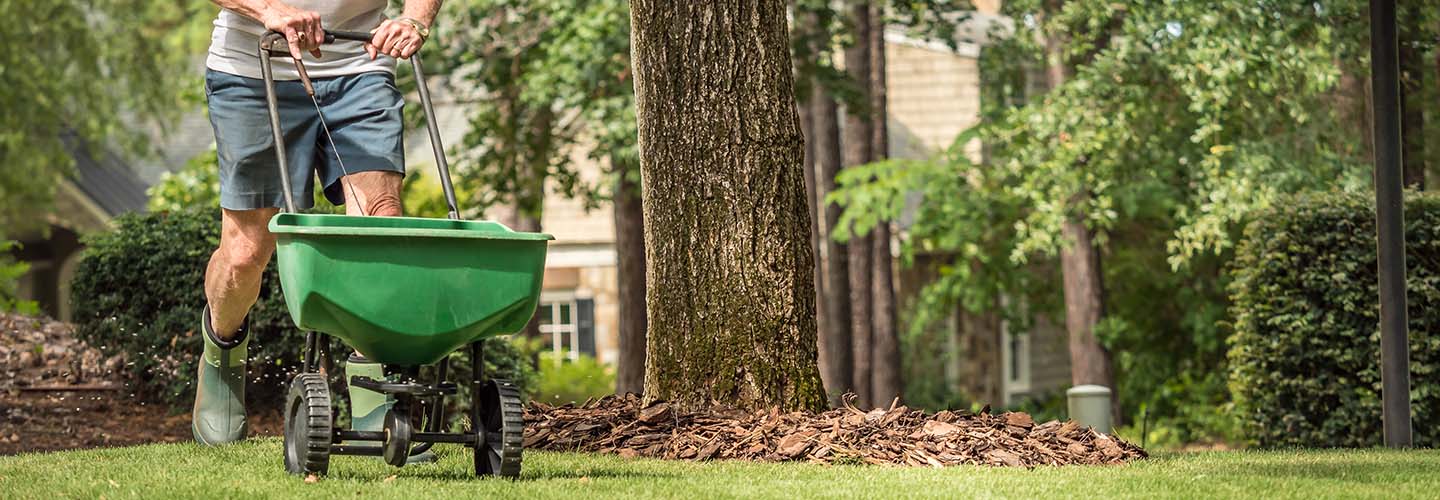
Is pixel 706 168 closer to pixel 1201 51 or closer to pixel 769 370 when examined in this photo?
pixel 769 370

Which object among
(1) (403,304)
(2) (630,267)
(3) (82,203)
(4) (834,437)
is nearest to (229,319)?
(1) (403,304)

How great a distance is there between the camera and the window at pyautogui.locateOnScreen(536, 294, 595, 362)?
73.2 feet

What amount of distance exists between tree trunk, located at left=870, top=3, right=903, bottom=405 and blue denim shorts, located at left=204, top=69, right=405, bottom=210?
45.7 feet

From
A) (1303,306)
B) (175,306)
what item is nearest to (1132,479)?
(1303,306)

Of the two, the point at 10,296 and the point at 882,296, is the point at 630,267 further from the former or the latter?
the point at 882,296

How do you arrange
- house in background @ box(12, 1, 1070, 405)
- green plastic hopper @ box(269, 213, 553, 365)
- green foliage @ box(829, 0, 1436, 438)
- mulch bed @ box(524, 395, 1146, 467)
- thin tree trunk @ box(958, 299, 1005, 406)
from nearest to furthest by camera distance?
green plastic hopper @ box(269, 213, 553, 365), mulch bed @ box(524, 395, 1146, 467), green foliage @ box(829, 0, 1436, 438), house in background @ box(12, 1, 1070, 405), thin tree trunk @ box(958, 299, 1005, 406)

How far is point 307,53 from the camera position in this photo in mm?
5066

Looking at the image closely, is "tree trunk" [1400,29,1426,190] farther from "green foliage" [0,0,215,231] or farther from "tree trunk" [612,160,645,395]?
"green foliage" [0,0,215,231]

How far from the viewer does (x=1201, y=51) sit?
12.0 meters

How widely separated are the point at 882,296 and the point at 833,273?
6.17ft

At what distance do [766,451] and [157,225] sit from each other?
13.6 feet

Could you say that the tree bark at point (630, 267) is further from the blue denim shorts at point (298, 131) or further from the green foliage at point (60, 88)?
the blue denim shorts at point (298, 131)

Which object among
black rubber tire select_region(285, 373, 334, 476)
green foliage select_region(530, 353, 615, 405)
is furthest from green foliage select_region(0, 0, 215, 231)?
black rubber tire select_region(285, 373, 334, 476)

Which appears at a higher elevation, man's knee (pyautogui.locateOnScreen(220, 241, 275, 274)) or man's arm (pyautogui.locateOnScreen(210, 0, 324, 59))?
man's arm (pyautogui.locateOnScreen(210, 0, 324, 59))
